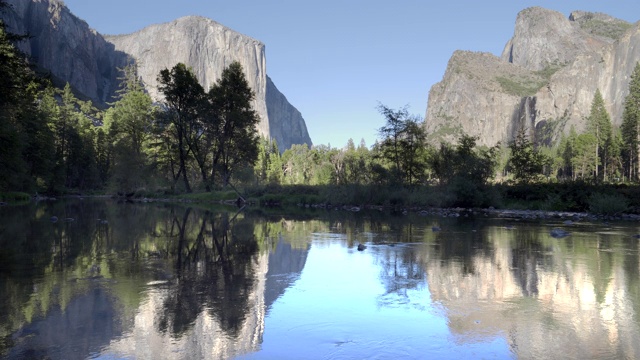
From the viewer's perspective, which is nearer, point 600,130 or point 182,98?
point 182,98

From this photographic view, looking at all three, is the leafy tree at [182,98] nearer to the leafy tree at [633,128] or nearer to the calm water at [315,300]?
the calm water at [315,300]

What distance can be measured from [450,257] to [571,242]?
617 cm

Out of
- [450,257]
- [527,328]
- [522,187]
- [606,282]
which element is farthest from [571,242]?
[522,187]

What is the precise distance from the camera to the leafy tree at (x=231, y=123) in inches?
2052

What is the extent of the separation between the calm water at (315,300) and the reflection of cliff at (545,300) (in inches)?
1.3

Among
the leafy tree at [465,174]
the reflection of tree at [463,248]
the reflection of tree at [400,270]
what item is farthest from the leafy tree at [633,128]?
the reflection of tree at [400,270]

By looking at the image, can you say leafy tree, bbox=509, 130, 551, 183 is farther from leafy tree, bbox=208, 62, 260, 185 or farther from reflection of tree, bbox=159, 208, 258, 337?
reflection of tree, bbox=159, 208, 258, 337

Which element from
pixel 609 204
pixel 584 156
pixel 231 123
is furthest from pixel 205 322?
pixel 584 156

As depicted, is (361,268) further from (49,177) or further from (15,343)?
(49,177)

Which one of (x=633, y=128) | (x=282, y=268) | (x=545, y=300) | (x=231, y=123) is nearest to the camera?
(x=545, y=300)

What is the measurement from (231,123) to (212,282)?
45612 mm

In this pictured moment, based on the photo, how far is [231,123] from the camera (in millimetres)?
53125

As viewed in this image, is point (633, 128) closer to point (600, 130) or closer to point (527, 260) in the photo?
point (600, 130)

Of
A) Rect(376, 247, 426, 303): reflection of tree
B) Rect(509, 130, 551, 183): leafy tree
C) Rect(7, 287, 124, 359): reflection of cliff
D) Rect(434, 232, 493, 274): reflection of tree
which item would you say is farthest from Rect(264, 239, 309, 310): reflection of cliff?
Rect(509, 130, 551, 183): leafy tree
